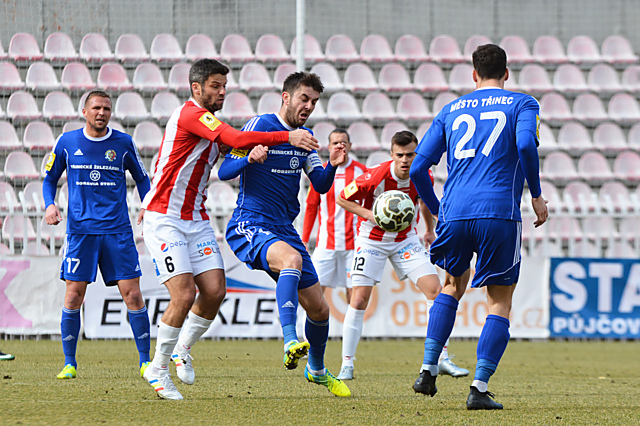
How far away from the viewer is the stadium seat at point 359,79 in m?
13.8

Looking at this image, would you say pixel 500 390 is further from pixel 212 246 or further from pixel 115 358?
pixel 115 358

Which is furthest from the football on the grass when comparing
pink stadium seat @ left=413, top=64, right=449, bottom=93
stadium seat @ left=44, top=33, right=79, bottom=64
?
stadium seat @ left=44, top=33, right=79, bottom=64

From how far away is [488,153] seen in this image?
4.15 metres

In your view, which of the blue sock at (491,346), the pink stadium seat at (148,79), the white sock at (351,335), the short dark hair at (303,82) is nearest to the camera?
the blue sock at (491,346)

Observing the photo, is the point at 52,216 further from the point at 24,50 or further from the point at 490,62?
the point at 24,50

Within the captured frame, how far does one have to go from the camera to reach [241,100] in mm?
13125

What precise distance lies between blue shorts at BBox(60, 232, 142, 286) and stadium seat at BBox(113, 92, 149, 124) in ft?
23.8

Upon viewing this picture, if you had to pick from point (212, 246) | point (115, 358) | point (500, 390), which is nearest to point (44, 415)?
point (212, 246)

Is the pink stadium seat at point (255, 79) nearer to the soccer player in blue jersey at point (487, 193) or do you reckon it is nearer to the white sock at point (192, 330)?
the white sock at point (192, 330)

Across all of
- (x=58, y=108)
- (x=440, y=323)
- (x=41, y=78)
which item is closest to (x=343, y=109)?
(x=58, y=108)

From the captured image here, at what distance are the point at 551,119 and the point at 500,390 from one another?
9.49 metres

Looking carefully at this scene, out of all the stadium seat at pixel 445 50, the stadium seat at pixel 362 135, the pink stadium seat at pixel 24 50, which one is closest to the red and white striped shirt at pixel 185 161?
the stadium seat at pixel 362 135

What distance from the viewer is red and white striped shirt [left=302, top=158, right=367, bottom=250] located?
26.5 feet

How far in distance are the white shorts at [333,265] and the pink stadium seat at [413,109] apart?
5419 mm
